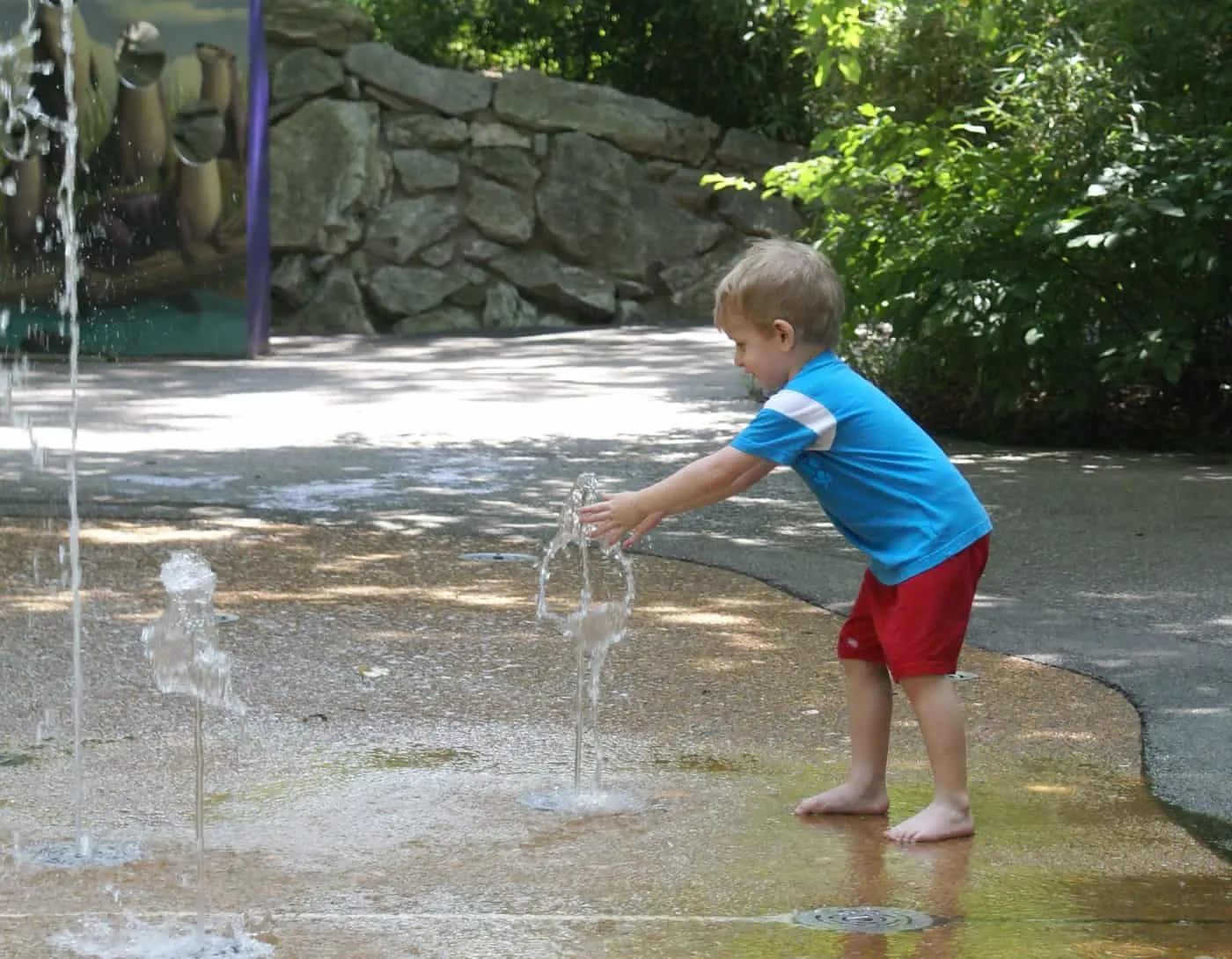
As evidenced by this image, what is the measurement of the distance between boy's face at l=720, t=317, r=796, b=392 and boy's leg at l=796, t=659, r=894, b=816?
0.57 metres

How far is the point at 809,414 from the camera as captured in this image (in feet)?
11.8

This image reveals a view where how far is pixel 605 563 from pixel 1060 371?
3435 mm

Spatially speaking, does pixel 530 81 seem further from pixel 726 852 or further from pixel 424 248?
pixel 726 852

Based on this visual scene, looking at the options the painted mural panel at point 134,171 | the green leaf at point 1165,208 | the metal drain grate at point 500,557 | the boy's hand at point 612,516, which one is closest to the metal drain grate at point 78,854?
the boy's hand at point 612,516

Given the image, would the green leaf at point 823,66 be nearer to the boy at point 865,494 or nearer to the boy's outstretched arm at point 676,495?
the boy at point 865,494

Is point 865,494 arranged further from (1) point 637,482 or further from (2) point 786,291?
(1) point 637,482

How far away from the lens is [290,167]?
17.7 meters

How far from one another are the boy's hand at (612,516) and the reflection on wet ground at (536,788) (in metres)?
0.55

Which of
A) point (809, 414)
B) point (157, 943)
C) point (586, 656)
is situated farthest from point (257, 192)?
point (157, 943)

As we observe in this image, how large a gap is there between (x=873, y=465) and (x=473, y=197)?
1493 centimetres

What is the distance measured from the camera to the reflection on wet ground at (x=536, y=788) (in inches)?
120

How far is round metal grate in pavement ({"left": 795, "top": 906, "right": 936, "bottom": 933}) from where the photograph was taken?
3.03 metres

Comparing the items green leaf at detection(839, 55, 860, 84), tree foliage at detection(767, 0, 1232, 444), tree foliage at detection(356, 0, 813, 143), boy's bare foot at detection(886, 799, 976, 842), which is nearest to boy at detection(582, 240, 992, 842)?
boy's bare foot at detection(886, 799, 976, 842)

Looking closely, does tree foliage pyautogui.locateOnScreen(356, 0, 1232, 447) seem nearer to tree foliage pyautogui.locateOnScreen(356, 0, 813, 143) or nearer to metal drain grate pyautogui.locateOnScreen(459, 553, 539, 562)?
metal drain grate pyautogui.locateOnScreen(459, 553, 539, 562)
